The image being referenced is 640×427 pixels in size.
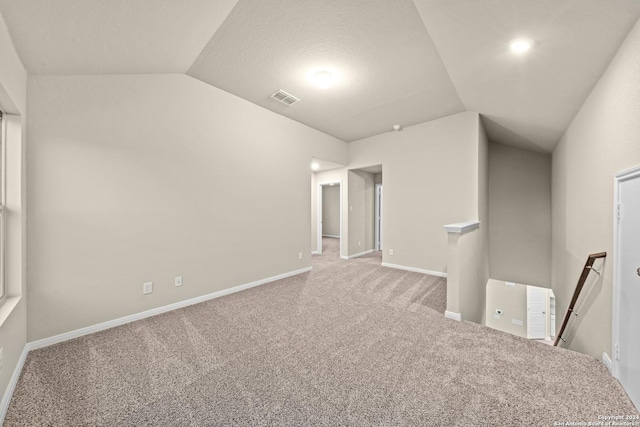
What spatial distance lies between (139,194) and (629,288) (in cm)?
436

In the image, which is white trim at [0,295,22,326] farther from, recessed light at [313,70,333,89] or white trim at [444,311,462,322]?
white trim at [444,311,462,322]

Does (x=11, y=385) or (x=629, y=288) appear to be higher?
(x=629, y=288)

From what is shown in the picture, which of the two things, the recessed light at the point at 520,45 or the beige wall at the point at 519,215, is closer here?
the recessed light at the point at 520,45

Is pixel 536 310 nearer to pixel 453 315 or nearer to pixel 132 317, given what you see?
pixel 453 315

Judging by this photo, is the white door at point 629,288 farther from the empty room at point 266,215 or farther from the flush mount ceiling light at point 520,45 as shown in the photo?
the flush mount ceiling light at point 520,45

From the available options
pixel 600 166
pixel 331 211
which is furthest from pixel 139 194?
pixel 331 211

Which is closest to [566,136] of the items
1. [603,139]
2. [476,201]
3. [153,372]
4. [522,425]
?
[476,201]

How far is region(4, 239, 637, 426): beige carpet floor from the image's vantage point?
142 cm

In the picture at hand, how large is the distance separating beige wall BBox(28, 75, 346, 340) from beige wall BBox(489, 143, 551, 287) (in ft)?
18.2

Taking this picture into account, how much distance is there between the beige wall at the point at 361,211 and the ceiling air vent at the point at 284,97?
8.60ft

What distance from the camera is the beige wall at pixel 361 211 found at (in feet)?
19.6

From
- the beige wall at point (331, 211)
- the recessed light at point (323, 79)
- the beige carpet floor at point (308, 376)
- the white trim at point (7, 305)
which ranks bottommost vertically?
the beige carpet floor at point (308, 376)

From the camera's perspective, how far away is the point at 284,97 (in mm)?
3535

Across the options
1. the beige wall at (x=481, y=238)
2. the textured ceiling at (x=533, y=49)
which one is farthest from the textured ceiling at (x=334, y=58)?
the beige wall at (x=481, y=238)
